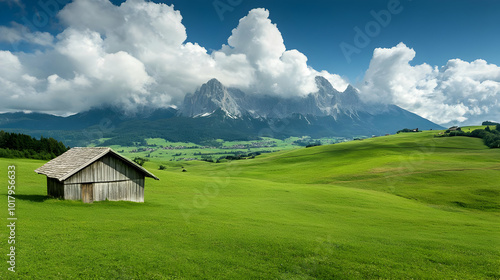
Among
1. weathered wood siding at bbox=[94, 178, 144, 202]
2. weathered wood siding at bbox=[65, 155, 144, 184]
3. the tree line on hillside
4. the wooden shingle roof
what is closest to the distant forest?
the wooden shingle roof

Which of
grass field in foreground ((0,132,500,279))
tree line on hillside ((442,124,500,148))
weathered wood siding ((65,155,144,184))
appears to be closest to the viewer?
grass field in foreground ((0,132,500,279))

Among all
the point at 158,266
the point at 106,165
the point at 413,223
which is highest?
the point at 106,165

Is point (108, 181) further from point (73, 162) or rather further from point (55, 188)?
point (55, 188)

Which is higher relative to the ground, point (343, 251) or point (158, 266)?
point (158, 266)

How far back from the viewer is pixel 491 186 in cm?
5578

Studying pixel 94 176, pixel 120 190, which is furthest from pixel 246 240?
pixel 94 176

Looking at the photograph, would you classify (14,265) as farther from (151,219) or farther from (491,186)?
(491,186)

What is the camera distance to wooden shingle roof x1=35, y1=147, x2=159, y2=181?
30.3 metres

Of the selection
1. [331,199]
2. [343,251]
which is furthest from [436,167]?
[343,251]

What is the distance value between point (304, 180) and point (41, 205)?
67239 mm

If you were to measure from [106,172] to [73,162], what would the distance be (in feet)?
13.2

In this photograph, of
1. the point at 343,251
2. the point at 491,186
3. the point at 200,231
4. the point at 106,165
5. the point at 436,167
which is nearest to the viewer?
the point at 343,251

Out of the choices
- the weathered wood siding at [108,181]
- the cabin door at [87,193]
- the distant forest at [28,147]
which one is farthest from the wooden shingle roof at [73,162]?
the distant forest at [28,147]

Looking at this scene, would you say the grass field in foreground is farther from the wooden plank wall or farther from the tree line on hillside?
the tree line on hillside
